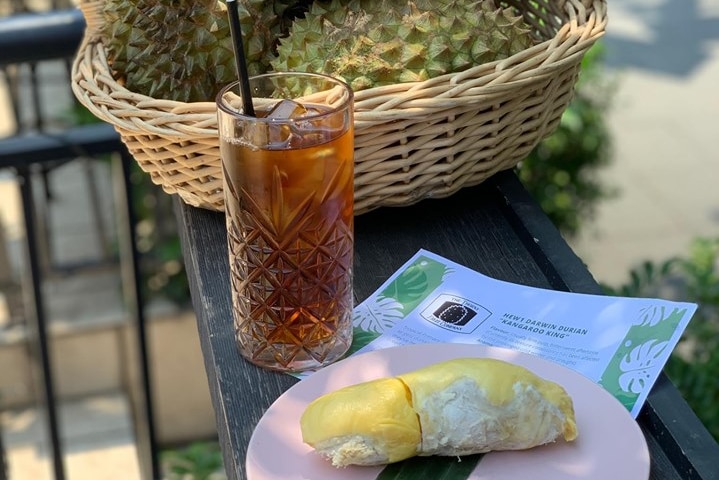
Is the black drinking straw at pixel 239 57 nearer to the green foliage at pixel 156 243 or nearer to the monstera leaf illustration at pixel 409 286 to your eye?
the monstera leaf illustration at pixel 409 286

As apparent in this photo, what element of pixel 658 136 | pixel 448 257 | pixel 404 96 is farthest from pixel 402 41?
pixel 658 136

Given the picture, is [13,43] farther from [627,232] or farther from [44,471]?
[627,232]

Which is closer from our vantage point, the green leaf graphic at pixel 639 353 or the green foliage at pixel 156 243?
the green leaf graphic at pixel 639 353

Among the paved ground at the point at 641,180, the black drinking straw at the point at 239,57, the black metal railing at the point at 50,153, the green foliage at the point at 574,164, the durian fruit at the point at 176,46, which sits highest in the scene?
the black drinking straw at the point at 239,57

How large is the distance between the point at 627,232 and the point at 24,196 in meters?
2.42

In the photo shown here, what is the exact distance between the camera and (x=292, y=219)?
2.80ft

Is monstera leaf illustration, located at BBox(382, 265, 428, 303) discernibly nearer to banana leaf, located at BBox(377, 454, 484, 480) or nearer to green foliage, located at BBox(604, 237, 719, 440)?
banana leaf, located at BBox(377, 454, 484, 480)

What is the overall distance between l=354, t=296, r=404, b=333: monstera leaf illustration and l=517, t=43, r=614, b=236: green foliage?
Result: 1.74 metres

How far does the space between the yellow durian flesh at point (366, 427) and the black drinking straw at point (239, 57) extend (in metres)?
0.26

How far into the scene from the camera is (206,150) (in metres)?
1.04

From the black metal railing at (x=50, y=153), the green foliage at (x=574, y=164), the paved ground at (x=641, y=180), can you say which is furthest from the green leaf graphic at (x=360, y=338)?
the paved ground at (x=641, y=180)

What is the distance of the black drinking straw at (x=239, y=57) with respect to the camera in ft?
2.61

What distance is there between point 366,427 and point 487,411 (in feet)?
0.30

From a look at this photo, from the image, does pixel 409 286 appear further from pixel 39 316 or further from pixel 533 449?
pixel 39 316
